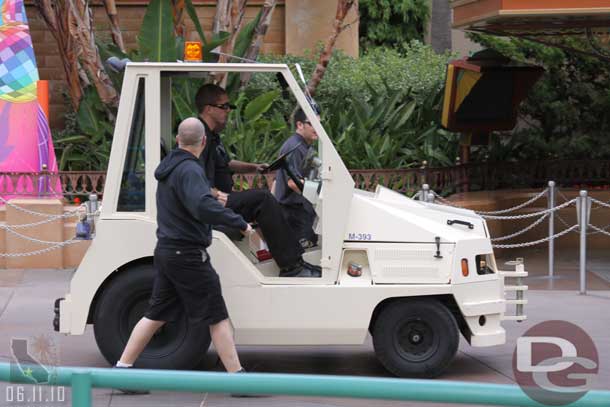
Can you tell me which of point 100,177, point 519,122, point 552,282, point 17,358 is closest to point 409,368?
point 17,358

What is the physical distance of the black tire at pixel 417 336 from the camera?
7582mm

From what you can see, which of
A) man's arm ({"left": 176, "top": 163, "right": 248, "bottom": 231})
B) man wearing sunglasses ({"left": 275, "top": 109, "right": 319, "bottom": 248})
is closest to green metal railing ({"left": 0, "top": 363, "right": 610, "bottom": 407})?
man's arm ({"left": 176, "top": 163, "right": 248, "bottom": 231})

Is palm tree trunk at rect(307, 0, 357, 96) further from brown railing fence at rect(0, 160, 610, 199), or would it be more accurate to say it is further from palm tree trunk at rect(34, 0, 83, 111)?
palm tree trunk at rect(34, 0, 83, 111)

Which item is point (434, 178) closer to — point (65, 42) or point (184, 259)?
point (65, 42)

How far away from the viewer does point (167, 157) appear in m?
7.07

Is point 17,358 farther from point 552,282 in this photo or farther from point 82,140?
point 82,140

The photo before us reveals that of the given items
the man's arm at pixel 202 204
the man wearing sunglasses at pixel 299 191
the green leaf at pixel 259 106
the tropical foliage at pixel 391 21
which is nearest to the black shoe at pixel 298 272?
the man wearing sunglasses at pixel 299 191

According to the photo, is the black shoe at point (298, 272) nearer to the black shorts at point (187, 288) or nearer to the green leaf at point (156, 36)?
the black shorts at point (187, 288)

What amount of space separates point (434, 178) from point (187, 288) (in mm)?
7395

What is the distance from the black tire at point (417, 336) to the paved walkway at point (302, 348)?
0.27 meters

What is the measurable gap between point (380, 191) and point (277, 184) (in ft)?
2.66

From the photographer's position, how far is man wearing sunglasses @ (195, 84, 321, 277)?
747 centimetres

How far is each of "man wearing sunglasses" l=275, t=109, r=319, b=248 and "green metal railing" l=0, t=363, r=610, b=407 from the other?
14.4 feet
